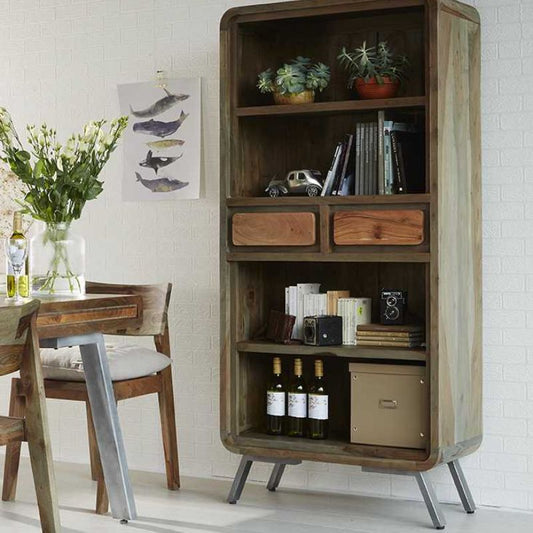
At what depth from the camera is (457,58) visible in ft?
12.3

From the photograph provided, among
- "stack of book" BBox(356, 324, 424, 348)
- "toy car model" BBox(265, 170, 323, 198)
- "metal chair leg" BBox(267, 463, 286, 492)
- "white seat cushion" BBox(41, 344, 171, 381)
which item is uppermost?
"toy car model" BBox(265, 170, 323, 198)

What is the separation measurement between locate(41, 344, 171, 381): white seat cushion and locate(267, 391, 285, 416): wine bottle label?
1.58ft

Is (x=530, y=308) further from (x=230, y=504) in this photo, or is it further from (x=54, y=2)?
(x=54, y=2)

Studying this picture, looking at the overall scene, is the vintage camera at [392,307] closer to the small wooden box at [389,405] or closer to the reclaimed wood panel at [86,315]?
the small wooden box at [389,405]

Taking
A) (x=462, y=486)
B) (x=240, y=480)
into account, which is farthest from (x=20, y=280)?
(x=462, y=486)

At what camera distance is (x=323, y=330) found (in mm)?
3828

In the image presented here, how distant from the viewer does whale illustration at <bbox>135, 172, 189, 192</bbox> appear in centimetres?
458

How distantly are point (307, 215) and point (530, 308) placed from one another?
0.96 meters

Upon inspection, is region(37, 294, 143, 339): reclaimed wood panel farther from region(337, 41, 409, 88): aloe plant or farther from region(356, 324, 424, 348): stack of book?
region(337, 41, 409, 88): aloe plant

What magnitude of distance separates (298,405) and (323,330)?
334mm

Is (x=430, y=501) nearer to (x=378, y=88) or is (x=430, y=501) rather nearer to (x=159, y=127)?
(x=378, y=88)

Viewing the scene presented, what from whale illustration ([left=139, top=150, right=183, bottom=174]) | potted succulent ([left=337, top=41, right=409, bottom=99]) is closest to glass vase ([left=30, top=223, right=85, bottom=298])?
whale illustration ([left=139, top=150, right=183, bottom=174])

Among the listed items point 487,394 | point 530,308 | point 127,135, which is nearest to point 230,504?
point 487,394

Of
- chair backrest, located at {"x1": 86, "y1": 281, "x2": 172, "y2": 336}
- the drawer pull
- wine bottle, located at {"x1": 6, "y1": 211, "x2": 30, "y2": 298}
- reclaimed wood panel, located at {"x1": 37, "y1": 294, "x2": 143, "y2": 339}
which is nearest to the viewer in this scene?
reclaimed wood panel, located at {"x1": 37, "y1": 294, "x2": 143, "y2": 339}
